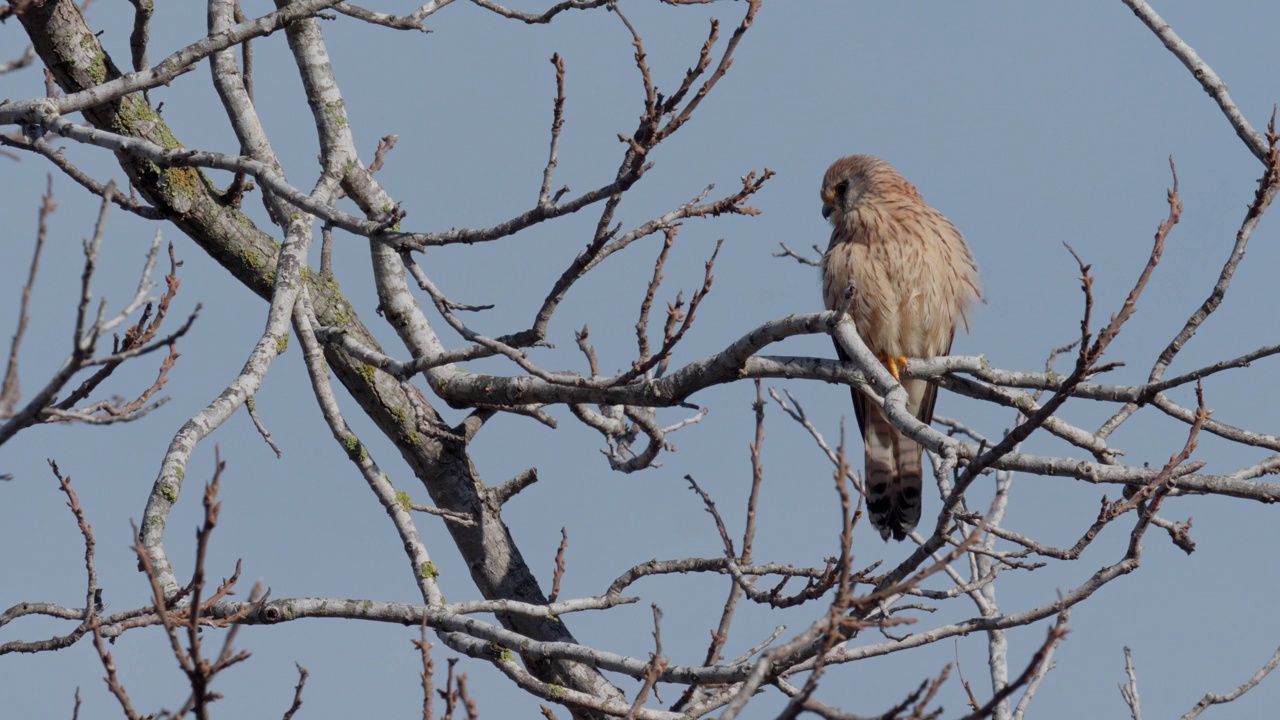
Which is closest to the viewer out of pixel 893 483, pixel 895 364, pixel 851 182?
pixel 895 364

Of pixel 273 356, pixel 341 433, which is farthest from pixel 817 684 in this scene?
pixel 341 433

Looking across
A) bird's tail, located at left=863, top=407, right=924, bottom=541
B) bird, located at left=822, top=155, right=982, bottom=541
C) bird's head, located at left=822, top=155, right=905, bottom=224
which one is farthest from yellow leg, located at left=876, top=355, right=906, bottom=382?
bird's head, located at left=822, top=155, right=905, bottom=224

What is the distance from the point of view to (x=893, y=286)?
13.7 feet

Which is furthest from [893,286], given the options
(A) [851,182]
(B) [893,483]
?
(B) [893,483]

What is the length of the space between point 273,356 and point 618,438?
1.44 m

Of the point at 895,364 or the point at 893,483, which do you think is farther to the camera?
the point at 893,483

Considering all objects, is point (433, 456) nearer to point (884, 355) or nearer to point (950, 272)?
point (884, 355)

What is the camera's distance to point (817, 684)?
160 cm

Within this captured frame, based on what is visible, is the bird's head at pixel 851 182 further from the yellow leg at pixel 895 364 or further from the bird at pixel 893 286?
the yellow leg at pixel 895 364

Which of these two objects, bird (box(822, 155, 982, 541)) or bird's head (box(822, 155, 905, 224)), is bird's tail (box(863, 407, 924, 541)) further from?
bird's head (box(822, 155, 905, 224))

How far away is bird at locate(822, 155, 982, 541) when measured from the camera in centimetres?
417

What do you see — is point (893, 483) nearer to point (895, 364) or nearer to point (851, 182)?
point (895, 364)

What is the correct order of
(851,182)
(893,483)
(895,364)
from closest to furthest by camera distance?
(895,364), (893,483), (851,182)

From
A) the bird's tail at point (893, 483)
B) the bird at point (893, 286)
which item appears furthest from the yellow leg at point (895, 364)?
the bird's tail at point (893, 483)
